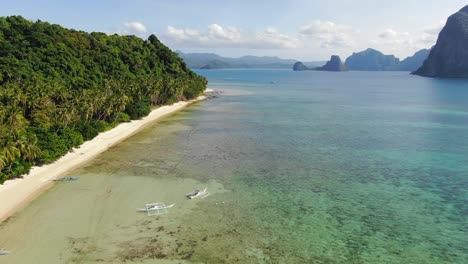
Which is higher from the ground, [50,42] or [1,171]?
[50,42]

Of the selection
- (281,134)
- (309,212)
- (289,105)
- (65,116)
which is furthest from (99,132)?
(289,105)

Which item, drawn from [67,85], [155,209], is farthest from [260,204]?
[67,85]

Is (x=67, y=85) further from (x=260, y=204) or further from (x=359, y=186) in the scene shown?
(x=359, y=186)

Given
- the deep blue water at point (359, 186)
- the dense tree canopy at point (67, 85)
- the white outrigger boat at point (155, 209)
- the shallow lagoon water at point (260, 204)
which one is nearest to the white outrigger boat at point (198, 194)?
the shallow lagoon water at point (260, 204)

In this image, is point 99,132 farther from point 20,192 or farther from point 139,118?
point 20,192

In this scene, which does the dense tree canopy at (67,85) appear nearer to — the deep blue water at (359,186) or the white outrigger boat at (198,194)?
the white outrigger boat at (198,194)

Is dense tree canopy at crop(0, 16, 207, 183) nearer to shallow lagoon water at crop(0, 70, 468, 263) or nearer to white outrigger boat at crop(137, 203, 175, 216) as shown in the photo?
shallow lagoon water at crop(0, 70, 468, 263)

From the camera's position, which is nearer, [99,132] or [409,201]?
[409,201]
